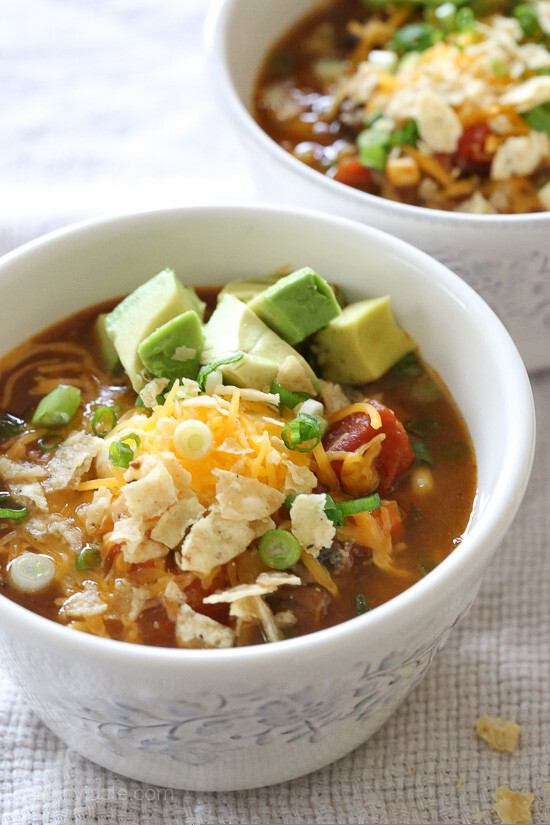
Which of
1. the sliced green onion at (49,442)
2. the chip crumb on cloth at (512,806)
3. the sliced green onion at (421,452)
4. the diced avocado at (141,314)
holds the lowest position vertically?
the chip crumb on cloth at (512,806)

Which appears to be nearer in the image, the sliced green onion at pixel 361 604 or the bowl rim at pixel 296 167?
the sliced green onion at pixel 361 604

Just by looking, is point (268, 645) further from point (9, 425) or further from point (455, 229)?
point (455, 229)

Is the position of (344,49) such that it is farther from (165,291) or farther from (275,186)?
(165,291)

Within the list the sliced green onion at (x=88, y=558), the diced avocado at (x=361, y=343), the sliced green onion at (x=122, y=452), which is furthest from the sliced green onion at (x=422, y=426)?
the sliced green onion at (x=88, y=558)

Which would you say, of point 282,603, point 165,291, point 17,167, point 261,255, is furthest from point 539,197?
point 17,167

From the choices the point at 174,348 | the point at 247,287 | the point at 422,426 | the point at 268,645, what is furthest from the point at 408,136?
the point at 268,645

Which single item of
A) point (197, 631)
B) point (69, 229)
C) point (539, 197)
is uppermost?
point (69, 229)

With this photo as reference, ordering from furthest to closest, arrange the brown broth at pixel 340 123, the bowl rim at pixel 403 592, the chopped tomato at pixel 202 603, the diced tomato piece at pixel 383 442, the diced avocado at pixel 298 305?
the brown broth at pixel 340 123, the diced avocado at pixel 298 305, the diced tomato piece at pixel 383 442, the chopped tomato at pixel 202 603, the bowl rim at pixel 403 592

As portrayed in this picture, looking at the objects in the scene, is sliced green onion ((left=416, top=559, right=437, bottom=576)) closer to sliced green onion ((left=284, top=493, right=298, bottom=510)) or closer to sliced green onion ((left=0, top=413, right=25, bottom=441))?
sliced green onion ((left=284, top=493, right=298, bottom=510))

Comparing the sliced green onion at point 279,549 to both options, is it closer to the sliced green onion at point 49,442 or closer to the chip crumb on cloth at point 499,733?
the sliced green onion at point 49,442
